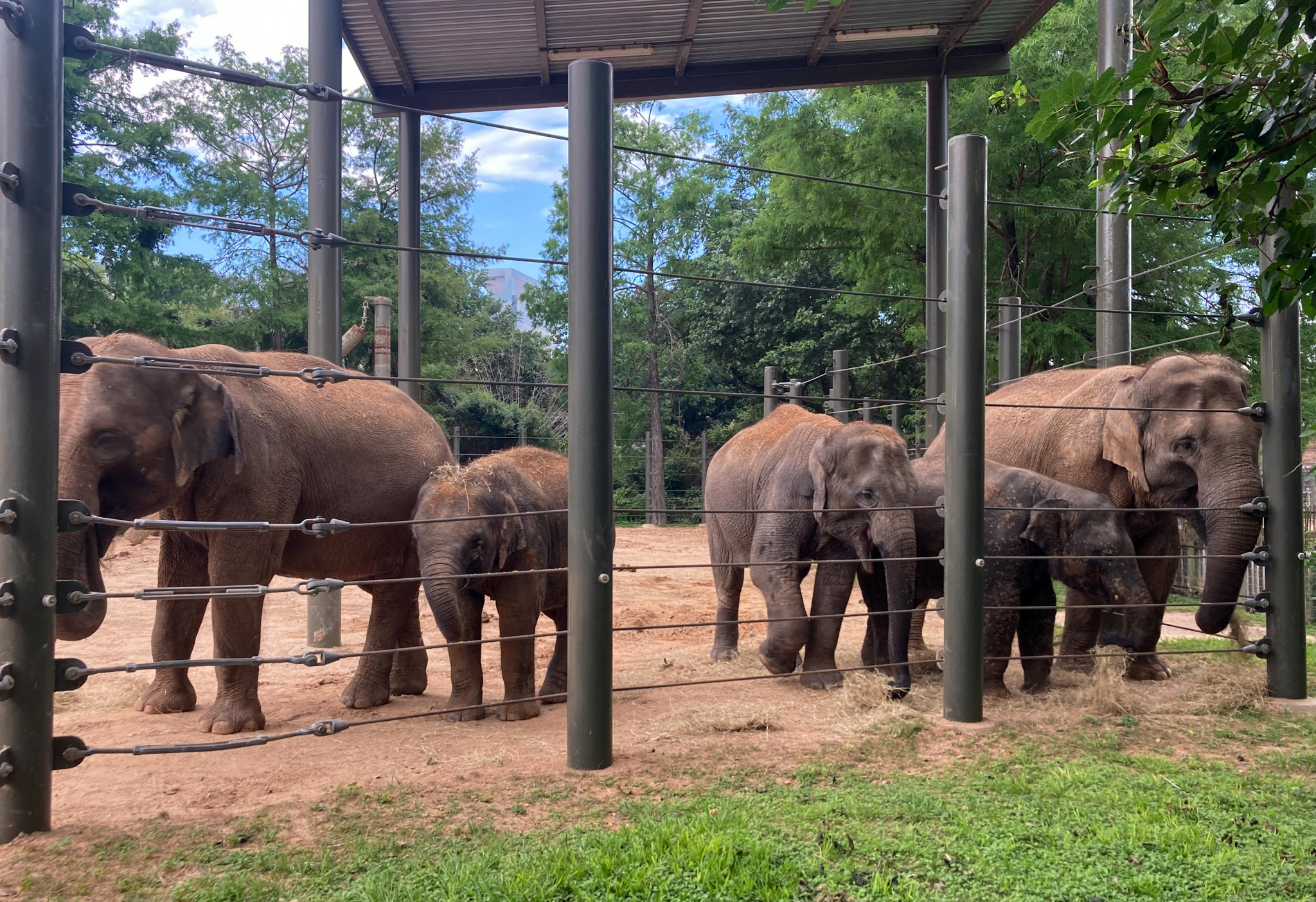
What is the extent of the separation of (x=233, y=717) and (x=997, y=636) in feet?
13.9

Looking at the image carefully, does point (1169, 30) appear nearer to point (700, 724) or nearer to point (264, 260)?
point (700, 724)

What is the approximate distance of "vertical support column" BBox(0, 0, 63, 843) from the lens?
334 cm

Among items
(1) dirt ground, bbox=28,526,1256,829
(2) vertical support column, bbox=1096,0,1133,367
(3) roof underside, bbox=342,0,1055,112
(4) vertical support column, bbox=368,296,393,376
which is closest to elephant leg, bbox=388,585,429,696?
(1) dirt ground, bbox=28,526,1256,829

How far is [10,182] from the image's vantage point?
3377mm

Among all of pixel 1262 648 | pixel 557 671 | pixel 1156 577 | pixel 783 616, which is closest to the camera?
pixel 1262 648

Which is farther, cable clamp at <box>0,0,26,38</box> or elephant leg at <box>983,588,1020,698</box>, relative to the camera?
elephant leg at <box>983,588,1020,698</box>

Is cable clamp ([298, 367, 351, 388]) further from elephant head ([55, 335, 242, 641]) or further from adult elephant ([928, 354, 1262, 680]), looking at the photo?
adult elephant ([928, 354, 1262, 680])

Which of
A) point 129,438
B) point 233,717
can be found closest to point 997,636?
point 233,717

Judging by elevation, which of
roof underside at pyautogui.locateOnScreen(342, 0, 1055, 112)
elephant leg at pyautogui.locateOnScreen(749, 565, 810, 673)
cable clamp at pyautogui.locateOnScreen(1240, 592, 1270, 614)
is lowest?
elephant leg at pyautogui.locateOnScreen(749, 565, 810, 673)

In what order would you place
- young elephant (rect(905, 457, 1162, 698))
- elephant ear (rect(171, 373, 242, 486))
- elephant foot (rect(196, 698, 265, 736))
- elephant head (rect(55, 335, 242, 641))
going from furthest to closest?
young elephant (rect(905, 457, 1162, 698)) < elephant foot (rect(196, 698, 265, 736)) < elephant ear (rect(171, 373, 242, 486)) < elephant head (rect(55, 335, 242, 641))

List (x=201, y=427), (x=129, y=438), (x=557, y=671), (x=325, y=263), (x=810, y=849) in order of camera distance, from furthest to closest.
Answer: (x=325, y=263) → (x=557, y=671) → (x=201, y=427) → (x=129, y=438) → (x=810, y=849)

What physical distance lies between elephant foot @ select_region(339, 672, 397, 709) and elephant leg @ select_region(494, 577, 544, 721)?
777mm

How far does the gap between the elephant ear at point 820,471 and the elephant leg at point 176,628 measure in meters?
3.79

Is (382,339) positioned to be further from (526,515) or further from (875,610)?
(875,610)
